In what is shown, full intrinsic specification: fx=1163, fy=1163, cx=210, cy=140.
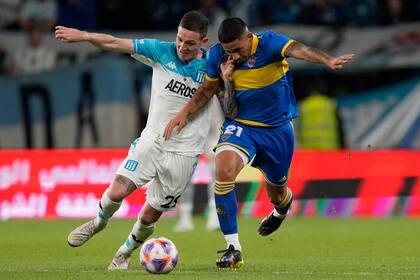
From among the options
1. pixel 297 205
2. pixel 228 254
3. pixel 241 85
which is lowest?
pixel 297 205

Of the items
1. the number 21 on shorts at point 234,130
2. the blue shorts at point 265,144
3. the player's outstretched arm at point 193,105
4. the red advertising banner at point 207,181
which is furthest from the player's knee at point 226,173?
the red advertising banner at point 207,181

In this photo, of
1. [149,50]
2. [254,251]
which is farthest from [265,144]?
[254,251]

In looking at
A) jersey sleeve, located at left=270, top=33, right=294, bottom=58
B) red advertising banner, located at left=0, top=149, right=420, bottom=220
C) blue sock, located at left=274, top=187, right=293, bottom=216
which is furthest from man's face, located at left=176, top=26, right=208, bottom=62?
red advertising banner, located at left=0, top=149, right=420, bottom=220

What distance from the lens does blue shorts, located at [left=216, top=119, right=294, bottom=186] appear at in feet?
34.5

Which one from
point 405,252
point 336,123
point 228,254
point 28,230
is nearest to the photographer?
point 228,254

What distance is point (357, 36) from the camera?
20.8 meters

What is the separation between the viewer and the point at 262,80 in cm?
1042

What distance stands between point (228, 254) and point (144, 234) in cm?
78

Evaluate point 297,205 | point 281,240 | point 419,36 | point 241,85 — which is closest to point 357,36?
point 419,36

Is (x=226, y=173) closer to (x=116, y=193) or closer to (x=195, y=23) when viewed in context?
(x=116, y=193)

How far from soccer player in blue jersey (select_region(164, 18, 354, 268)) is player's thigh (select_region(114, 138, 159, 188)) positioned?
21 centimetres

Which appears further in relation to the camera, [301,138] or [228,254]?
[301,138]

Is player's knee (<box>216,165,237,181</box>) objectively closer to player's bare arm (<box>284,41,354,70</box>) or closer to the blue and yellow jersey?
the blue and yellow jersey

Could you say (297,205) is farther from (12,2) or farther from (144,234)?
(144,234)
